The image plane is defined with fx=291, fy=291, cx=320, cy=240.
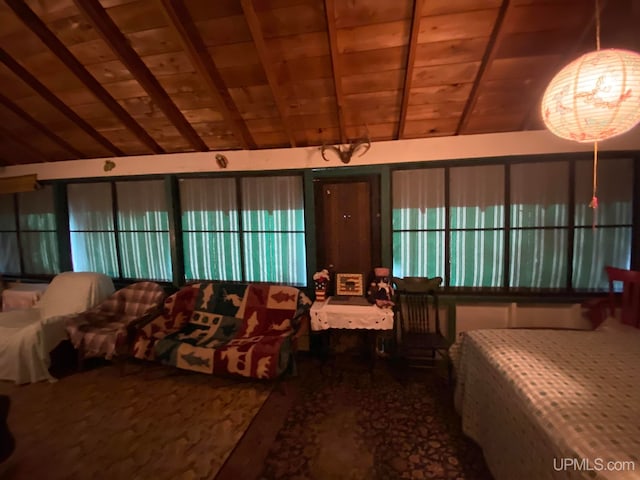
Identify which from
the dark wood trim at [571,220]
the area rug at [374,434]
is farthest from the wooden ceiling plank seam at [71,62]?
the dark wood trim at [571,220]

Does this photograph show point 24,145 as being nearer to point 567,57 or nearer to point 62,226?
point 62,226

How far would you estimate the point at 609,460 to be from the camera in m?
0.88

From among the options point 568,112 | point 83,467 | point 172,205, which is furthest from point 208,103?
point 83,467

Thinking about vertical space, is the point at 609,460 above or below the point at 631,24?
below

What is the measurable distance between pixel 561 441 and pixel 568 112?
1412 mm

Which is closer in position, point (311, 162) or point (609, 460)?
point (609, 460)

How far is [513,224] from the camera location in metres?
2.91

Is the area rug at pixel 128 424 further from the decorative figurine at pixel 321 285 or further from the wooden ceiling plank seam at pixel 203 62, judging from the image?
the wooden ceiling plank seam at pixel 203 62

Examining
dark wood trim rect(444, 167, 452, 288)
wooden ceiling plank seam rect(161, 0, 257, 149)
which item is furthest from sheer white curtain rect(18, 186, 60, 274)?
dark wood trim rect(444, 167, 452, 288)

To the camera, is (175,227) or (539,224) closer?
(539,224)

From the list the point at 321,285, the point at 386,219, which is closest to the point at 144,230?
the point at 321,285

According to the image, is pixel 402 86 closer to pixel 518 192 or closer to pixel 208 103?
pixel 518 192

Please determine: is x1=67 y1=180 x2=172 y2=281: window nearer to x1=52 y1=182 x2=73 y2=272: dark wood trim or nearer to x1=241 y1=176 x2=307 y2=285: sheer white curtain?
x1=52 y1=182 x2=73 y2=272: dark wood trim

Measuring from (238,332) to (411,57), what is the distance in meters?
2.83
